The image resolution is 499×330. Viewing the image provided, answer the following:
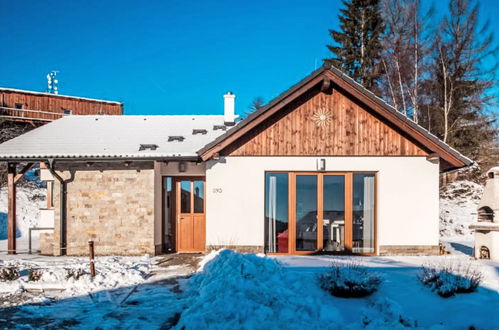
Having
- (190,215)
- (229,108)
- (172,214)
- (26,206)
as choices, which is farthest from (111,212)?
(26,206)

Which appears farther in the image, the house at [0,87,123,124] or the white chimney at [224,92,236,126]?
the house at [0,87,123,124]

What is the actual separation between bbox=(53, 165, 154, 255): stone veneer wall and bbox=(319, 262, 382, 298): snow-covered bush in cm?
629

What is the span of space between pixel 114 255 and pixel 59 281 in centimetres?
323

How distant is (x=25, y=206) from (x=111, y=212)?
12533mm

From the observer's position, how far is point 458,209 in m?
19.2

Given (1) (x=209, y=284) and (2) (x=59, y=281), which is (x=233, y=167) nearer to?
(1) (x=209, y=284)

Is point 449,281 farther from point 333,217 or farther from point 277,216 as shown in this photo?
point 277,216

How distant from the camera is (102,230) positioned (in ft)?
37.9

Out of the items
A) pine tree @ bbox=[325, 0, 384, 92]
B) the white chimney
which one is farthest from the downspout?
pine tree @ bbox=[325, 0, 384, 92]

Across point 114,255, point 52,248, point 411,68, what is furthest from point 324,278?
point 411,68

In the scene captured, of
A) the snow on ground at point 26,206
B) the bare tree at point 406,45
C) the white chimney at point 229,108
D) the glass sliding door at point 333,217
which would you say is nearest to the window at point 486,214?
the glass sliding door at point 333,217

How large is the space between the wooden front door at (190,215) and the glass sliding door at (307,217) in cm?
311

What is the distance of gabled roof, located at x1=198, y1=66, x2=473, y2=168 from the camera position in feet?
33.9

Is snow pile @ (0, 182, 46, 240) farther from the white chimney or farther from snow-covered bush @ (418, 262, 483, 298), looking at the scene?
snow-covered bush @ (418, 262, 483, 298)
